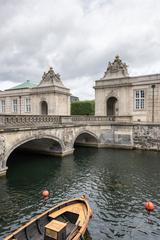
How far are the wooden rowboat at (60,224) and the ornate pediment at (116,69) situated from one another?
71.8 feet

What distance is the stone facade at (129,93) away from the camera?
79.3ft

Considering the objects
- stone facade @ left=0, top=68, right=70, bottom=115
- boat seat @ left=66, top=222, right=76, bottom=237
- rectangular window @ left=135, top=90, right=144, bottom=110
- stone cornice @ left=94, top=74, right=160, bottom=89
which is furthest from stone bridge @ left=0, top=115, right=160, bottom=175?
stone facade @ left=0, top=68, right=70, bottom=115

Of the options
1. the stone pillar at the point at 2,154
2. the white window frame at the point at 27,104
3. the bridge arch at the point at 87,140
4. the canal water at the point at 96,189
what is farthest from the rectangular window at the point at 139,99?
the stone pillar at the point at 2,154

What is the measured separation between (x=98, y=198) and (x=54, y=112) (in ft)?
70.4

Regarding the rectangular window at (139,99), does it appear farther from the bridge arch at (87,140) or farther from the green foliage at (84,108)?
the green foliage at (84,108)

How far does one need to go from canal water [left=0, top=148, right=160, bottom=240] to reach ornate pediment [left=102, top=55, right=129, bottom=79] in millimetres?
13301

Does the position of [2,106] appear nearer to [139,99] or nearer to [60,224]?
[139,99]

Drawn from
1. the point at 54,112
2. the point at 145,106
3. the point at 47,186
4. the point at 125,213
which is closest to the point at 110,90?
the point at 145,106

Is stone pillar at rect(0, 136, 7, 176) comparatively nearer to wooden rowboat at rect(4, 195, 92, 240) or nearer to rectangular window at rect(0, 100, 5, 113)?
wooden rowboat at rect(4, 195, 92, 240)

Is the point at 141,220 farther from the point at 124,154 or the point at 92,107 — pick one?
the point at 92,107

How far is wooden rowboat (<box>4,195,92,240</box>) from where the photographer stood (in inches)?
223

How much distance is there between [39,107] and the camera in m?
32.0

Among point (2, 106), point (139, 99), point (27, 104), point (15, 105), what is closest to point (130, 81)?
point (139, 99)

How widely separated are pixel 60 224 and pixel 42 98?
88.4 ft
